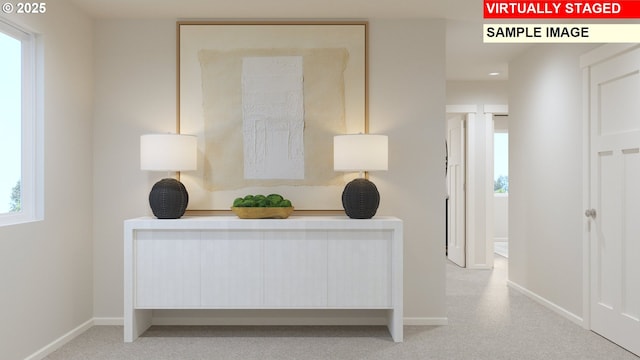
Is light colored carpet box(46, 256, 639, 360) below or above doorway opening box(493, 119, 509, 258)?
below

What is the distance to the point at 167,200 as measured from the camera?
3586mm

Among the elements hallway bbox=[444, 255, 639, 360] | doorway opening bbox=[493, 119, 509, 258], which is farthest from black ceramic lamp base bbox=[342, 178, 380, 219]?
doorway opening bbox=[493, 119, 509, 258]

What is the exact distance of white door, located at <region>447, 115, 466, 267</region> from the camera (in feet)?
22.1

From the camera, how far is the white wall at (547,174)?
4.06 metres

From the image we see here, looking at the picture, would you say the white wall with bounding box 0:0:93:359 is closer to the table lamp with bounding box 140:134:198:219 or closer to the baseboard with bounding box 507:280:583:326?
the table lamp with bounding box 140:134:198:219

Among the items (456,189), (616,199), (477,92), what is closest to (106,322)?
(616,199)

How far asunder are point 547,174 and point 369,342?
230 centimetres

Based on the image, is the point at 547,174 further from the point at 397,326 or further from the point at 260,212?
the point at 260,212

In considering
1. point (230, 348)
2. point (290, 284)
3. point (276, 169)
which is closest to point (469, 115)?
point (276, 169)

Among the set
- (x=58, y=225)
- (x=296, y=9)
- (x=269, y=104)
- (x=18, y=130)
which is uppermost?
(x=296, y=9)

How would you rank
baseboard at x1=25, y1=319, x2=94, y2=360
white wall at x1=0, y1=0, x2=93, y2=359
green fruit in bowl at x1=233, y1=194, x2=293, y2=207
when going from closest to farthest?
white wall at x1=0, y1=0, x2=93, y2=359
baseboard at x1=25, y1=319, x2=94, y2=360
green fruit in bowl at x1=233, y1=194, x2=293, y2=207

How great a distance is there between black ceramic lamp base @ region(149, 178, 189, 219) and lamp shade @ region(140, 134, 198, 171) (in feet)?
0.40

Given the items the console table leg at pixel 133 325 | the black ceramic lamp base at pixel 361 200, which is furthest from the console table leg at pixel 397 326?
the console table leg at pixel 133 325

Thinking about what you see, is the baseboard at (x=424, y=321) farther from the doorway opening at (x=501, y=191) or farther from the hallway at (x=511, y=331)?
the doorway opening at (x=501, y=191)
